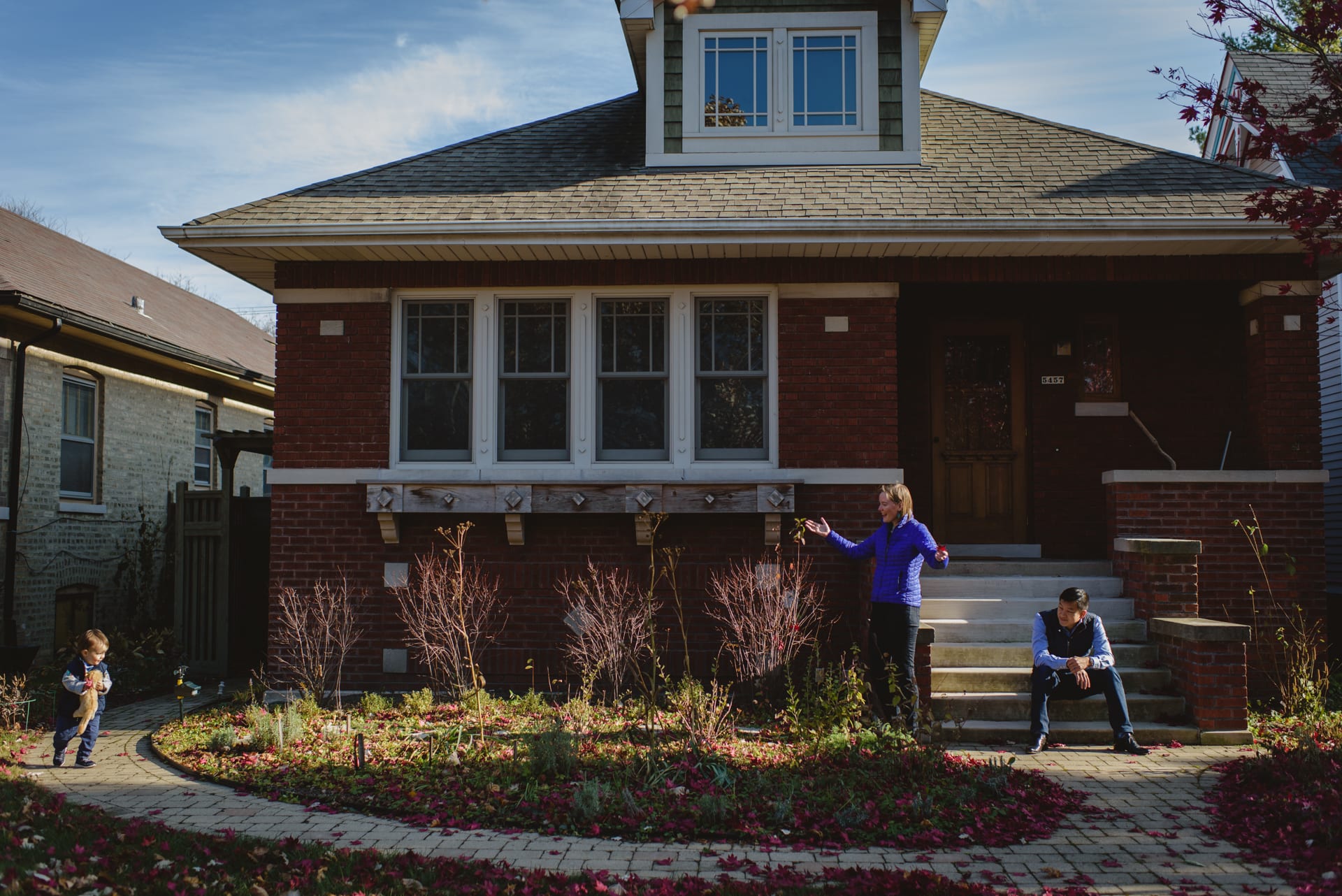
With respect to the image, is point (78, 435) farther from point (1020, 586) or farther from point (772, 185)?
point (1020, 586)

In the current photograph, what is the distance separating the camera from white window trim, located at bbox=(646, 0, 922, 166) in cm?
995

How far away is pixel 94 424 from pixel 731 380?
925 cm

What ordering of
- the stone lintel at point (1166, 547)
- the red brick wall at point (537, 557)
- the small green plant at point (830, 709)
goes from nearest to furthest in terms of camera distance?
the small green plant at point (830, 709)
the stone lintel at point (1166, 547)
the red brick wall at point (537, 557)

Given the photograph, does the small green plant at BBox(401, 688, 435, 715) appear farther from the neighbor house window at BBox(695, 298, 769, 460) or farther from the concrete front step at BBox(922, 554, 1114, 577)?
the concrete front step at BBox(922, 554, 1114, 577)

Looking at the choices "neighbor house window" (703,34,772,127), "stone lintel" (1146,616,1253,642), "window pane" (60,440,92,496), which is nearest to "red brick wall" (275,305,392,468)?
"neighbor house window" (703,34,772,127)

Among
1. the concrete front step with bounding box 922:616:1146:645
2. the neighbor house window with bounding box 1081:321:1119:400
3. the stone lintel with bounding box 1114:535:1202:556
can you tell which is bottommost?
the concrete front step with bounding box 922:616:1146:645

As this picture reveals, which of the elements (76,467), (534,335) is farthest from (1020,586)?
(76,467)

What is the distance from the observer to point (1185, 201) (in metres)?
8.75

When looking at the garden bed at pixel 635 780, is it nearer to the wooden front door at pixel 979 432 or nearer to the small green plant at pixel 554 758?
the small green plant at pixel 554 758

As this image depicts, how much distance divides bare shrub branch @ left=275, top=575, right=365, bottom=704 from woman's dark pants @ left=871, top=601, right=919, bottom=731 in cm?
448

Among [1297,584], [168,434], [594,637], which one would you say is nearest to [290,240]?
[594,637]

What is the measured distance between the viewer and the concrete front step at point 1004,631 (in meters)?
8.12

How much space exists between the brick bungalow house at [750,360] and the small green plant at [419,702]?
2.31ft

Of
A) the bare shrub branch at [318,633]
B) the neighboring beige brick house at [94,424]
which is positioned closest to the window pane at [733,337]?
the bare shrub branch at [318,633]
